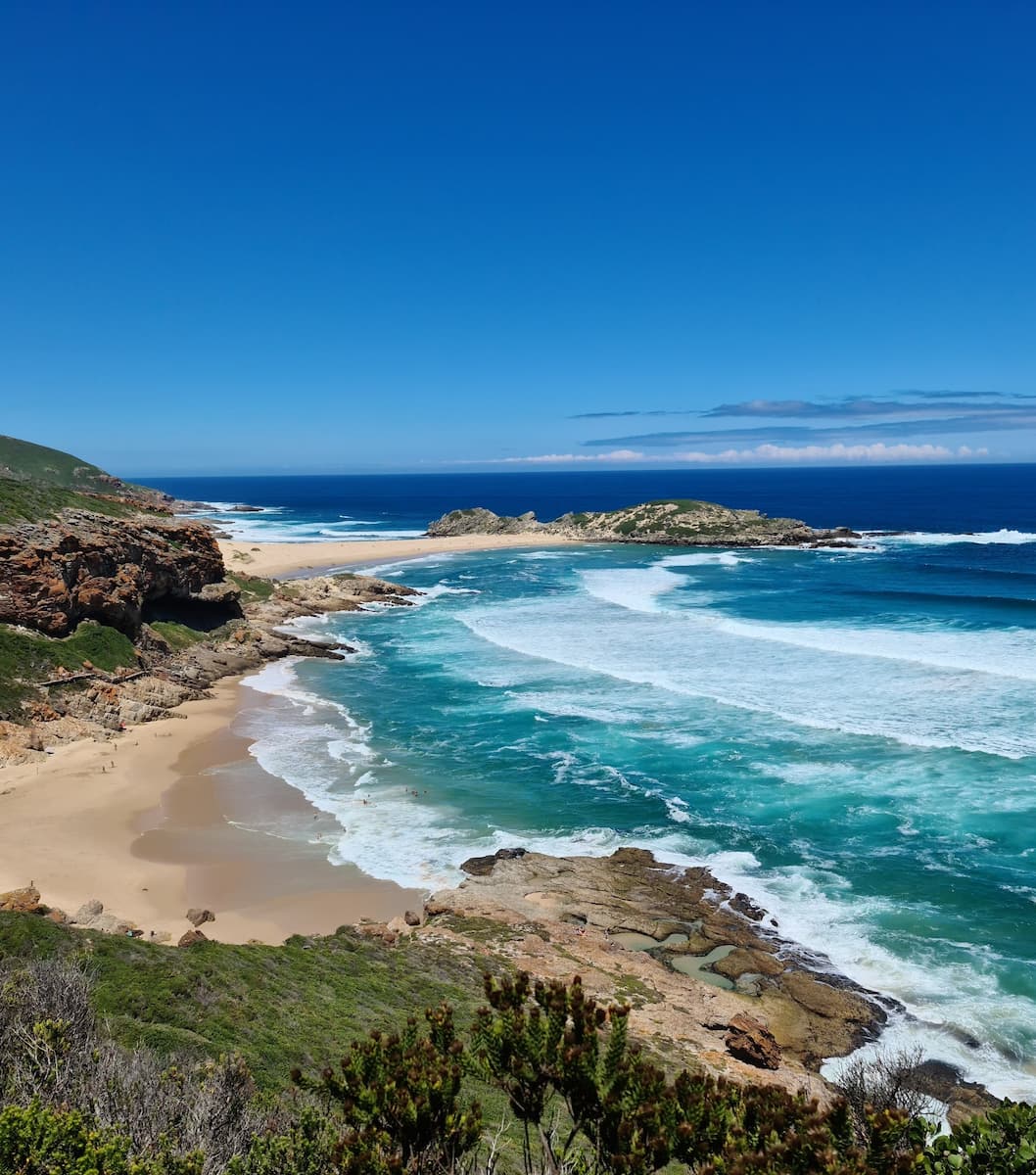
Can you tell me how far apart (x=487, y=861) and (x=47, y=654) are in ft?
67.2

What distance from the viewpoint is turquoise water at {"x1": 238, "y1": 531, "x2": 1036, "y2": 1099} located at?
54.5ft

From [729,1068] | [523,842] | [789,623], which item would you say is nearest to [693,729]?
[523,842]

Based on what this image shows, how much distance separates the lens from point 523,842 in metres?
20.9

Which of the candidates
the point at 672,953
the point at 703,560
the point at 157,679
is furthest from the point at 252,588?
the point at 703,560

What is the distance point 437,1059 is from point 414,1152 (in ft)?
2.03

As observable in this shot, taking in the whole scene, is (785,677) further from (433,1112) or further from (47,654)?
(433,1112)

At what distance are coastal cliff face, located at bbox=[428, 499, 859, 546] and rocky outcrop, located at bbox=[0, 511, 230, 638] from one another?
204 feet

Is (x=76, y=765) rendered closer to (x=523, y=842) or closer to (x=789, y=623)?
(x=523, y=842)

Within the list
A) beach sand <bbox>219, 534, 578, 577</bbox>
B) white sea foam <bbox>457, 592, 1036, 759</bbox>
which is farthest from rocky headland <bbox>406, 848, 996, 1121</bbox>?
beach sand <bbox>219, 534, 578, 577</bbox>

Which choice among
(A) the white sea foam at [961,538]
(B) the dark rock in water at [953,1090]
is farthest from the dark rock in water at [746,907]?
(A) the white sea foam at [961,538]

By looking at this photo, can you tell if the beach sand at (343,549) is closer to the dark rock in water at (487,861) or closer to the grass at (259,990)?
the dark rock in water at (487,861)

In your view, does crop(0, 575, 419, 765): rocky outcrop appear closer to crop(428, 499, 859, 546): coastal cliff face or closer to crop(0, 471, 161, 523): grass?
crop(0, 471, 161, 523): grass

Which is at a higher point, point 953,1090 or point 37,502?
point 37,502

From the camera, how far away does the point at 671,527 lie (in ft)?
324
